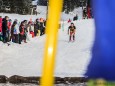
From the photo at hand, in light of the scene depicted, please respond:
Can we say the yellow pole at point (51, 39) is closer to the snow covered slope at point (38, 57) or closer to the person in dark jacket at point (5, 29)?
the snow covered slope at point (38, 57)

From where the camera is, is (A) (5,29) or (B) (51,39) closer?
(B) (51,39)

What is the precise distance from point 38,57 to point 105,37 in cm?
1695

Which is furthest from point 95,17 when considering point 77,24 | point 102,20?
point 77,24

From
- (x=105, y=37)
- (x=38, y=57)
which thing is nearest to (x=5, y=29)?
(x=38, y=57)

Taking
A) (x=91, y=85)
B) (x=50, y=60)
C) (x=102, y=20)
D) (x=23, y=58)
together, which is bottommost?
(x=23, y=58)

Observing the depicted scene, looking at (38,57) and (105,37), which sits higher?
(105,37)

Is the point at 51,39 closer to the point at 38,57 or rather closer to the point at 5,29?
the point at 38,57

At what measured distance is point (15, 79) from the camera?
966 centimetres

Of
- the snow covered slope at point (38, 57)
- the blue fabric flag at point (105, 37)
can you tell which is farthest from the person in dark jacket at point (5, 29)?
the blue fabric flag at point (105, 37)

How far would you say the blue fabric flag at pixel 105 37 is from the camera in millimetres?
1319

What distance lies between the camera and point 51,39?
1.25 m

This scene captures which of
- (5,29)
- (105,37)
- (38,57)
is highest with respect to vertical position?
(105,37)

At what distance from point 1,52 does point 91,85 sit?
17497 mm

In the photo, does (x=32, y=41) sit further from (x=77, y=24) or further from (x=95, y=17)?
(x=95, y=17)
